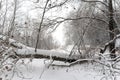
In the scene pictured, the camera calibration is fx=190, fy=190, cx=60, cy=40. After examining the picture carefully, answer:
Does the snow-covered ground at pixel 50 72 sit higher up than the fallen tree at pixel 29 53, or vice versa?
the fallen tree at pixel 29 53

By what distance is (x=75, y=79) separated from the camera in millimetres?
5484

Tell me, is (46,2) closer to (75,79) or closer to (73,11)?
(73,11)

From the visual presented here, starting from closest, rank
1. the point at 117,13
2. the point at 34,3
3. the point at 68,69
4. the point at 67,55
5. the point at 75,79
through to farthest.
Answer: the point at 75,79 < the point at 68,69 < the point at 67,55 < the point at 34,3 < the point at 117,13

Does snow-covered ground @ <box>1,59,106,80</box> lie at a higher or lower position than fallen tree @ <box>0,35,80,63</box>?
lower

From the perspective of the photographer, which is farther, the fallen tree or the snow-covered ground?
the fallen tree

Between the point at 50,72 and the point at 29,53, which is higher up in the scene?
the point at 29,53

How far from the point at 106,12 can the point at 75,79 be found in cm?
472

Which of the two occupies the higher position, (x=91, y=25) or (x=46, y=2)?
(x=46, y=2)

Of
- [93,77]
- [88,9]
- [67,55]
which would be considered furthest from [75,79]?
[88,9]

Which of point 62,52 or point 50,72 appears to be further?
point 62,52

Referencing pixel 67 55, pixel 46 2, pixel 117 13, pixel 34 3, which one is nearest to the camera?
pixel 67 55

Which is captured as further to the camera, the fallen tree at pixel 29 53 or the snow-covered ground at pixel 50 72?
the fallen tree at pixel 29 53

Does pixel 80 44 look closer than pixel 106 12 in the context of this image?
Yes

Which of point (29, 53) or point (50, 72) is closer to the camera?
point (50, 72)
